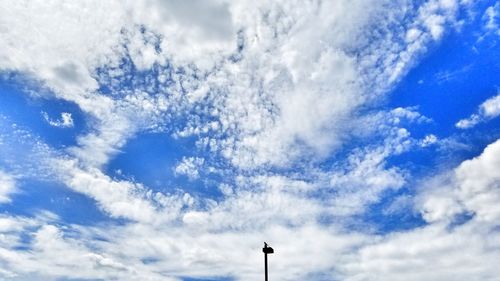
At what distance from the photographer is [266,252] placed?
83.8ft

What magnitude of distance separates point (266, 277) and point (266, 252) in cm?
170

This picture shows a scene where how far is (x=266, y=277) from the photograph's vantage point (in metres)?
25.5
